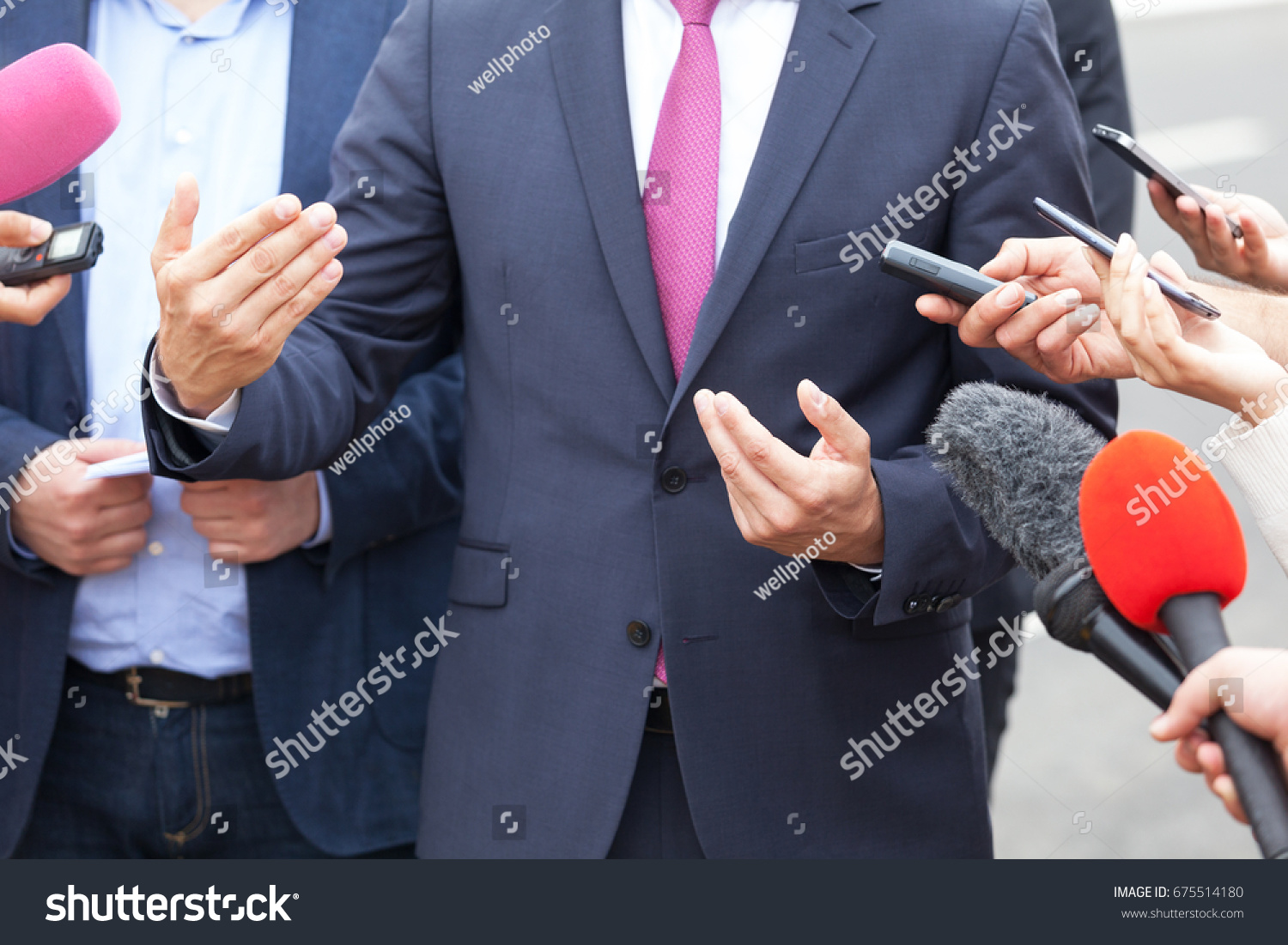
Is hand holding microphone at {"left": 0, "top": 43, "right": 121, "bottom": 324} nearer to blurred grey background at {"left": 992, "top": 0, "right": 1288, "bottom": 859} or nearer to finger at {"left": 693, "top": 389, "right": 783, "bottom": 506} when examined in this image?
finger at {"left": 693, "top": 389, "right": 783, "bottom": 506}

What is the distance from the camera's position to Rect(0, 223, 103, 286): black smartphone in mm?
1610

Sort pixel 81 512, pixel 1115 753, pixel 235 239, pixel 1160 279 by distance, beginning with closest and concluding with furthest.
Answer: pixel 1160 279 < pixel 235 239 < pixel 81 512 < pixel 1115 753

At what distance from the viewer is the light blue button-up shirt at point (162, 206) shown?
1.94 m

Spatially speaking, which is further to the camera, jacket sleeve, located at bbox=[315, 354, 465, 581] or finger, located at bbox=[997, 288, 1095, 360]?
jacket sleeve, located at bbox=[315, 354, 465, 581]

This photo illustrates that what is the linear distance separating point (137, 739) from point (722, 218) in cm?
120

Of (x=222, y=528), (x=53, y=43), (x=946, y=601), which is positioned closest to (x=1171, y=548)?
(x=946, y=601)

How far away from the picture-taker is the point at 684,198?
1630 mm

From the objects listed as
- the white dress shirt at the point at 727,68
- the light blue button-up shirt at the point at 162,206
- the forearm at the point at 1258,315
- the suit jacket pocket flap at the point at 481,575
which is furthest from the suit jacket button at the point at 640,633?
the forearm at the point at 1258,315

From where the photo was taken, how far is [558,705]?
1.67m

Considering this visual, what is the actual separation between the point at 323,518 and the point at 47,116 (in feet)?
2.48

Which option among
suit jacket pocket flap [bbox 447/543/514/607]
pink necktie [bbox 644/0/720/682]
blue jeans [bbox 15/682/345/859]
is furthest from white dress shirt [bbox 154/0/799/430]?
blue jeans [bbox 15/682/345/859]

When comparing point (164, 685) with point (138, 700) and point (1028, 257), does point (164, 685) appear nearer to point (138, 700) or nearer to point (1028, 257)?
point (138, 700)

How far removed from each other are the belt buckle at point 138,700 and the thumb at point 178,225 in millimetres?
766

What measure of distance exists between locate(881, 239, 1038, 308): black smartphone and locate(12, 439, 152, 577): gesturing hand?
45.4 inches
